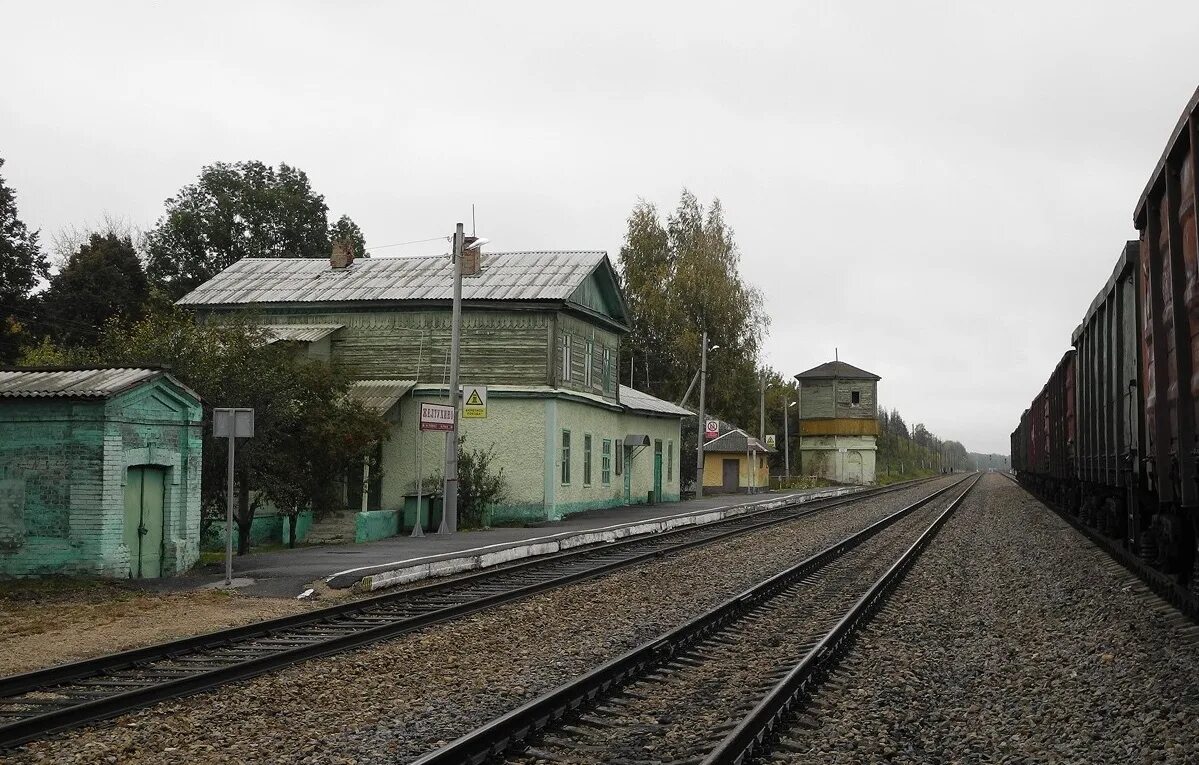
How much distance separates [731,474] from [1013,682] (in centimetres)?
4888

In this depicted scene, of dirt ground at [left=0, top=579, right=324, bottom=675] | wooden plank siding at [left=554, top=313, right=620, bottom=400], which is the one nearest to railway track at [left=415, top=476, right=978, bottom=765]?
dirt ground at [left=0, top=579, right=324, bottom=675]

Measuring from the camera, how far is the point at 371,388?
2825 centimetres

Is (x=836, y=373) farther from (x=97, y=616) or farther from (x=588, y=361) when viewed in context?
(x=97, y=616)

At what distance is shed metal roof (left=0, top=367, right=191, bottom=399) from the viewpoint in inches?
561

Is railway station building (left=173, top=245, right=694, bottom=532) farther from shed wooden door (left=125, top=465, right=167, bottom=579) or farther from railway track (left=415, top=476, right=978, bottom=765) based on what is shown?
railway track (left=415, top=476, right=978, bottom=765)

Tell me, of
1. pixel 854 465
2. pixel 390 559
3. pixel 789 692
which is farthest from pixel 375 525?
pixel 854 465

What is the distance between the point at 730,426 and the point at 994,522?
33205 mm

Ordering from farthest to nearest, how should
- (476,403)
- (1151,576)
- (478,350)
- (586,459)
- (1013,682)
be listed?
(586,459), (478,350), (476,403), (1151,576), (1013,682)

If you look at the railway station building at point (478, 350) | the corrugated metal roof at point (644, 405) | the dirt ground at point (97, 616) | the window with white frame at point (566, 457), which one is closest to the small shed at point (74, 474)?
the dirt ground at point (97, 616)

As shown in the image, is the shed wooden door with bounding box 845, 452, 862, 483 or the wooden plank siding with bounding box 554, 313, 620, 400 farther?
the shed wooden door with bounding box 845, 452, 862, 483

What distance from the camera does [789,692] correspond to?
7.51m

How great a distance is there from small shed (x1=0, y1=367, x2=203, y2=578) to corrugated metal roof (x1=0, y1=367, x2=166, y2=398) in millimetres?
13

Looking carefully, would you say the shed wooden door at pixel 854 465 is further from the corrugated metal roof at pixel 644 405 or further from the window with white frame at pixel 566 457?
the window with white frame at pixel 566 457

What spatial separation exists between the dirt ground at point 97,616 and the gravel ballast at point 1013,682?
→ 6214 millimetres
